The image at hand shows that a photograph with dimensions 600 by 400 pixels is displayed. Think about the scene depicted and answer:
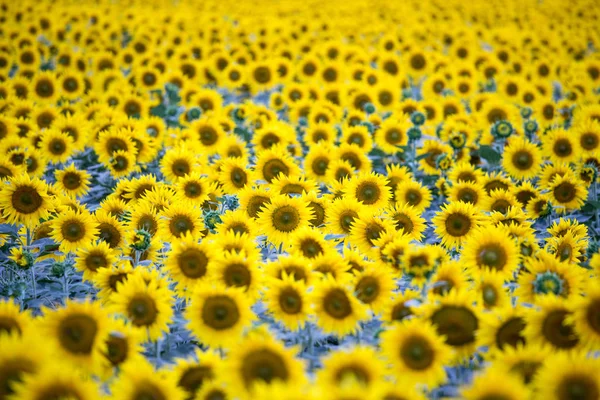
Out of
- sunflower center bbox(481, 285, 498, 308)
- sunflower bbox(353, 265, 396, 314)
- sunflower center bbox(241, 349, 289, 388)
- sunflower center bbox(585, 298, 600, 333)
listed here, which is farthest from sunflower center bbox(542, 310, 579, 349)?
sunflower center bbox(241, 349, 289, 388)

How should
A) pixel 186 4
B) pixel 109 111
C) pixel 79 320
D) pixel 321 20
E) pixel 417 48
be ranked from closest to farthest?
pixel 79 320 → pixel 109 111 → pixel 417 48 → pixel 321 20 → pixel 186 4

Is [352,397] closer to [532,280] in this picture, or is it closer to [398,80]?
[532,280]

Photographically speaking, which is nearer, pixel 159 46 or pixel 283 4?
pixel 159 46

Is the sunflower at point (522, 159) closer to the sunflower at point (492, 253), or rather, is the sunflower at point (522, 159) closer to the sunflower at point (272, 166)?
the sunflower at point (272, 166)

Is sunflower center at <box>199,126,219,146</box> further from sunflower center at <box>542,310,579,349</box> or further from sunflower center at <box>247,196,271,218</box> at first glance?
sunflower center at <box>542,310,579,349</box>

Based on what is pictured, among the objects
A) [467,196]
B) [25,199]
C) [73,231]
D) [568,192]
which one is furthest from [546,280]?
[25,199]

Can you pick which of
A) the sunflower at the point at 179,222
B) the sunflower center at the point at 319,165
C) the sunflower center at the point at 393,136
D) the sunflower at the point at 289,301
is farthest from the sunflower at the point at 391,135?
the sunflower at the point at 289,301

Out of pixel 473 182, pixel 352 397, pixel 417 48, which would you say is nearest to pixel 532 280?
pixel 352 397
